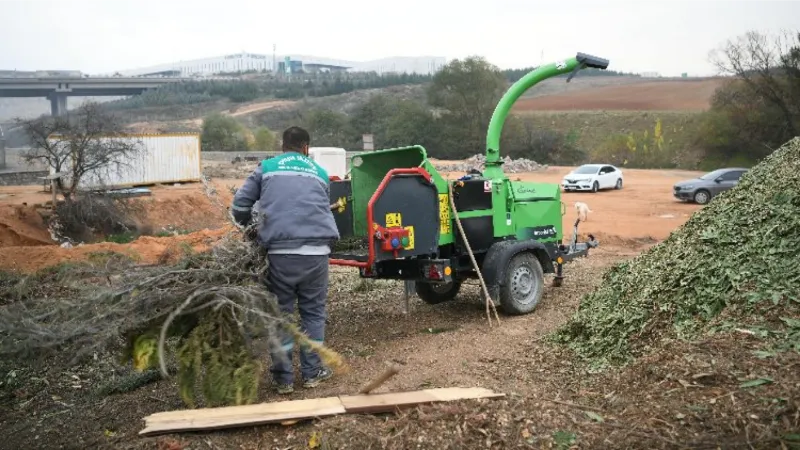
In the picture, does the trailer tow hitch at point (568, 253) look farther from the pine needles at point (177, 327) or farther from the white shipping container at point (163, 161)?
the white shipping container at point (163, 161)

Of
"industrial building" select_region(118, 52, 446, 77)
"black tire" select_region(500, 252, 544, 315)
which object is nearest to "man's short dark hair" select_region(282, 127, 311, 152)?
"black tire" select_region(500, 252, 544, 315)

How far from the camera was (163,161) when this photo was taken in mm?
29844

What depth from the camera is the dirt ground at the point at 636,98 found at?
72.2 m

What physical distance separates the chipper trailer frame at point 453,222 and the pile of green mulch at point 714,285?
122 centimetres

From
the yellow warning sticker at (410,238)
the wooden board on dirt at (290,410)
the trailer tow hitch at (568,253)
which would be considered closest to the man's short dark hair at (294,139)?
the yellow warning sticker at (410,238)

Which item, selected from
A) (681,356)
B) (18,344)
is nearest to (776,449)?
(681,356)

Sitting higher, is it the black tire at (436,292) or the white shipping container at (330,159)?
the white shipping container at (330,159)

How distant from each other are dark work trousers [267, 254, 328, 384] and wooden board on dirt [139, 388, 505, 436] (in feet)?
1.91

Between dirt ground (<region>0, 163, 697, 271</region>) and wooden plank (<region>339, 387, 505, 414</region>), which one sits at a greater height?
wooden plank (<region>339, 387, 505, 414</region>)

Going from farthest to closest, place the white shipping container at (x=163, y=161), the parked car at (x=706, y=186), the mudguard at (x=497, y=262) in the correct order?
the white shipping container at (x=163, y=161) → the parked car at (x=706, y=186) → the mudguard at (x=497, y=262)

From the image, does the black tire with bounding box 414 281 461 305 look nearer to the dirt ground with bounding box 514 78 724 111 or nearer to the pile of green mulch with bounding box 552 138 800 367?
the pile of green mulch with bounding box 552 138 800 367

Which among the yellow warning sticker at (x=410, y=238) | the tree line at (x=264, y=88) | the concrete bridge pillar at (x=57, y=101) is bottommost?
the yellow warning sticker at (x=410, y=238)

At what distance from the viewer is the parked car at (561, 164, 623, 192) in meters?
32.2

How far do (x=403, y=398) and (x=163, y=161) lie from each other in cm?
2702
